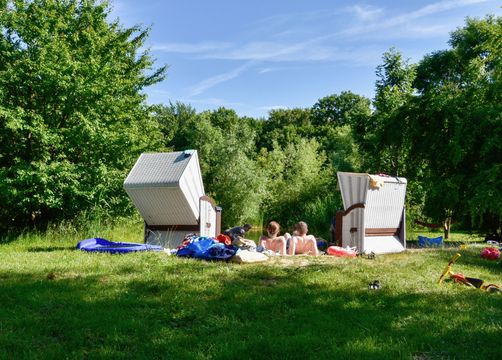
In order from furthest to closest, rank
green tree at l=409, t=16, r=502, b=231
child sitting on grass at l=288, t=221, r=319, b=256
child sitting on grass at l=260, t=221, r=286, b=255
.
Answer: green tree at l=409, t=16, r=502, b=231 → child sitting on grass at l=288, t=221, r=319, b=256 → child sitting on grass at l=260, t=221, r=286, b=255

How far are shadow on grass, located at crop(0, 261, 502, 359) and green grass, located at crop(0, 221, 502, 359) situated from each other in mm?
10

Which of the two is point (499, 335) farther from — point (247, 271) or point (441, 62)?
point (441, 62)

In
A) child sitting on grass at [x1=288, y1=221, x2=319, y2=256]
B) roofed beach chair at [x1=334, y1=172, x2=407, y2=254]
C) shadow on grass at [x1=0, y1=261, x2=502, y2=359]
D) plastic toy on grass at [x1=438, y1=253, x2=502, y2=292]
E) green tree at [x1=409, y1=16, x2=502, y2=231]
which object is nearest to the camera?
shadow on grass at [x1=0, y1=261, x2=502, y2=359]

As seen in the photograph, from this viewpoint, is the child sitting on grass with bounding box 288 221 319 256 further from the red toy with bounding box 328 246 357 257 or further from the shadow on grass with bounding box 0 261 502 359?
the shadow on grass with bounding box 0 261 502 359

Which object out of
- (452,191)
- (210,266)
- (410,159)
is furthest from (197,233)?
(410,159)

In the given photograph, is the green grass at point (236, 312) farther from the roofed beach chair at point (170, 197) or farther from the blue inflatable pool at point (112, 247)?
the roofed beach chair at point (170, 197)

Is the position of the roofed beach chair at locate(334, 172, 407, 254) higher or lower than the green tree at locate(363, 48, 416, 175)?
lower

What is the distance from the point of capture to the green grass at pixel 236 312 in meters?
3.82

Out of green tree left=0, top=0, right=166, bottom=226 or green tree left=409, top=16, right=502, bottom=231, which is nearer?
green tree left=409, top=16, right=502, bottom=231

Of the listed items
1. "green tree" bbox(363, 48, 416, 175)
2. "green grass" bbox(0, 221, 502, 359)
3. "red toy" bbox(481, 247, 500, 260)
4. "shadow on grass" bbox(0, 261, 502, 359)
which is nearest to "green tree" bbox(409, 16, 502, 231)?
"green tree" bbox(363, 48, 416, 175)

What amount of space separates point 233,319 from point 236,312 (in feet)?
0.70

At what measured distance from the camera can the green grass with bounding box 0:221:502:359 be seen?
3818mm

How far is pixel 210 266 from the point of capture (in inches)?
277

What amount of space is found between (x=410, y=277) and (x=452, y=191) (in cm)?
649
